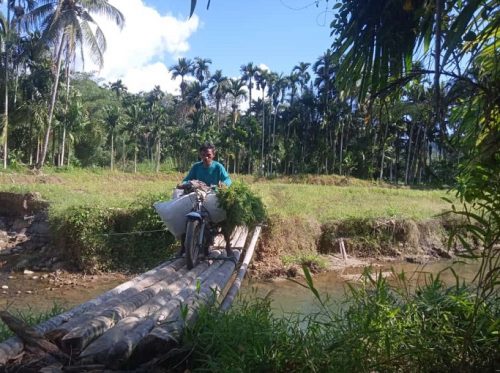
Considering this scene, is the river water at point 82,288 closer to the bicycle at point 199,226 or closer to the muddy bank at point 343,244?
the muddy bank at point 343,244

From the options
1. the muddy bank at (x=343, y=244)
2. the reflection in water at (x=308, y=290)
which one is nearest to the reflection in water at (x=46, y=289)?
the reflection in water at (x=308, y=290)

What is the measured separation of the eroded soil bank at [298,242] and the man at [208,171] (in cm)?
429

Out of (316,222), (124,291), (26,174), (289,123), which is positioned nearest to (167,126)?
(289,123)

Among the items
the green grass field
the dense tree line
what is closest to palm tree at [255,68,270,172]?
the dense tree line

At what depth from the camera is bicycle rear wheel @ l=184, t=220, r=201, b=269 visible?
517 centimetres

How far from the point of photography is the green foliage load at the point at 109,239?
9.88 metres

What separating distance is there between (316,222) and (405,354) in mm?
9937

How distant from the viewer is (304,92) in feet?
128

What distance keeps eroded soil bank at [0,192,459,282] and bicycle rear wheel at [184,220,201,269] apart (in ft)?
15.3

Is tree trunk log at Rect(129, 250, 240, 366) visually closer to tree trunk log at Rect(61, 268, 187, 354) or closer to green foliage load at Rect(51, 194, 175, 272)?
tree trunk log at Rect(61, 268, 187, 354)

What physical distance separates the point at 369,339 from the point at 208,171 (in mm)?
3793

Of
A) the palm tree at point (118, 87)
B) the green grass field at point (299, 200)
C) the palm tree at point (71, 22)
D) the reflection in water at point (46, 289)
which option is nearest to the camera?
the reflection in water at point (46, 289)

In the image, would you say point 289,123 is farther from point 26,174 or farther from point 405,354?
point 405,354

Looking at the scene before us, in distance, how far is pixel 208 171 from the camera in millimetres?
6043
